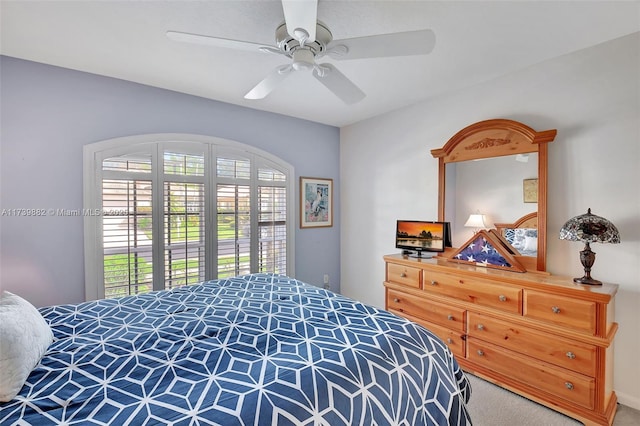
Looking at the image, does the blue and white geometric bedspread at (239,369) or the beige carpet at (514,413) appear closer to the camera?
the blue and white geometric bedspread at (239,369)

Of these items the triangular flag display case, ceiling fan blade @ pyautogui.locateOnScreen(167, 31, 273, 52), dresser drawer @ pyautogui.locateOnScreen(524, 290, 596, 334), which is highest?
ceiling fan blade @ pyautogui.locateOnScreen(167, 31, 273, 52)

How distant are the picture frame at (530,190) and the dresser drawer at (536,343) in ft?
3.31

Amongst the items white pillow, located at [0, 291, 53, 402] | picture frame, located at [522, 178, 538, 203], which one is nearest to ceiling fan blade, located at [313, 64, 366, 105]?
picture frame, located at [522, 178, 538, 203]

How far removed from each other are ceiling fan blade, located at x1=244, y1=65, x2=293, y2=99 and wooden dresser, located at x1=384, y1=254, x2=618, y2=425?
2.00 metres

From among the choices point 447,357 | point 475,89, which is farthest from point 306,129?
point 447,357

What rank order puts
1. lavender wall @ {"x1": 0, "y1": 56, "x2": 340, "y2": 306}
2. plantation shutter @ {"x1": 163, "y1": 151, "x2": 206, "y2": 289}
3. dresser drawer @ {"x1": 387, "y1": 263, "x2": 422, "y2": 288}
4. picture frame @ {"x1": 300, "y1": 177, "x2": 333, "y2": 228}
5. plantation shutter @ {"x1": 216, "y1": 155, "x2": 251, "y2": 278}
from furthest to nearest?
picture frame @ {"x1": 300, "y1": 177, "x2": 333, "y2": 228}
plantation shutter @ {"x1": 216, "y1": 155, "x2": 251, "y2": 278}
plantation shutter @ {"x1": 163, "y1": 151, "x2": 206, "y2": 289}
dresser drawer @ {"x1": 387, "y1": 263, "x2": 422, "y2": 288}
lavender wall @ {"x1": 0, "y1": 56, "x2": 340, "y2": 306}

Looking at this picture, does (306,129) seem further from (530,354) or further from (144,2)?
(530,354)

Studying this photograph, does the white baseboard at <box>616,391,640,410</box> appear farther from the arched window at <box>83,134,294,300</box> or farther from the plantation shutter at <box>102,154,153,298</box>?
the plantation shutter at <box>102,154,153,298</box>

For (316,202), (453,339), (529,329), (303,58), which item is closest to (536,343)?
(529,329)

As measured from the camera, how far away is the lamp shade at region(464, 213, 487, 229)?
2725mm

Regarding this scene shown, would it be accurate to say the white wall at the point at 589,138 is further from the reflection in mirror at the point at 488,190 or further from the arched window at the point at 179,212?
the arched window at the point at 179,212

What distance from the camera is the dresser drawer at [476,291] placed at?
221 cm

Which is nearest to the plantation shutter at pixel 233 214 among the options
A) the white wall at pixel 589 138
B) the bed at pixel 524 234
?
the white wall at pixel 589 138

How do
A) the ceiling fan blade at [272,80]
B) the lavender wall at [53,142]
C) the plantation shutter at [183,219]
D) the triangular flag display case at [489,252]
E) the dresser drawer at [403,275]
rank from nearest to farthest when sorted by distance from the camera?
the ceiling fan blade at [272,80]
the lavender wall at [53,142]
the triangular flag display case at [489,252]
the dresser drawer at [403,275]
the plantation shutter at [183,219]
